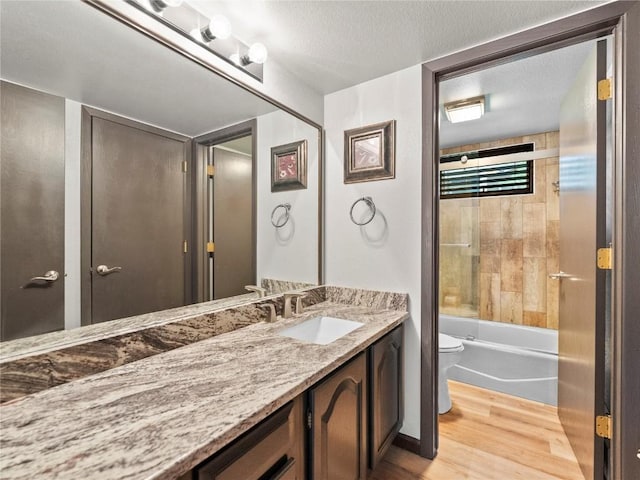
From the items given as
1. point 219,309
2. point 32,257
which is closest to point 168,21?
point 32,257

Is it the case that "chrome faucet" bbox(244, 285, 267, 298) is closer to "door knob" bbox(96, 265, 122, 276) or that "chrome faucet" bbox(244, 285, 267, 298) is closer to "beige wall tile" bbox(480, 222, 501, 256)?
"door knob" bbox(96, 265, 122, 276)

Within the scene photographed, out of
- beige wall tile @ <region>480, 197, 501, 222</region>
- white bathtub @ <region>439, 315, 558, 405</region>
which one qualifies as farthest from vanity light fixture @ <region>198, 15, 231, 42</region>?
beige wall tile @ <region>480, 197, 501, 222</region>

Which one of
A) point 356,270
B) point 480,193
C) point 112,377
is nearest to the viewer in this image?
point 112,377

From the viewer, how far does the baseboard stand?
1.76 metres

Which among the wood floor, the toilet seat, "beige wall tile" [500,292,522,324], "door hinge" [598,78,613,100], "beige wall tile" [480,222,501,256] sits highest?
"door hinge" [598,78,613,100]

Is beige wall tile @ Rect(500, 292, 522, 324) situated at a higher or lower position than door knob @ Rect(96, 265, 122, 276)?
lower

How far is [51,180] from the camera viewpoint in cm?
88

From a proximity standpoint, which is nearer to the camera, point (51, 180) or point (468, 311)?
point (51, 180)

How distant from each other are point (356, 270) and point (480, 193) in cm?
216

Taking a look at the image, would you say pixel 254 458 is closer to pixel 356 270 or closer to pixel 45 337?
pixel 45 337

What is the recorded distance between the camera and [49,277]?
0.89 metres

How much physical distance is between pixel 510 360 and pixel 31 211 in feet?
10.2

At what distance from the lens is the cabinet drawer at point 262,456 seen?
72 cm

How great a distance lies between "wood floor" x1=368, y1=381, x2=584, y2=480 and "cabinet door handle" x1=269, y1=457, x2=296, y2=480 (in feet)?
2.89
